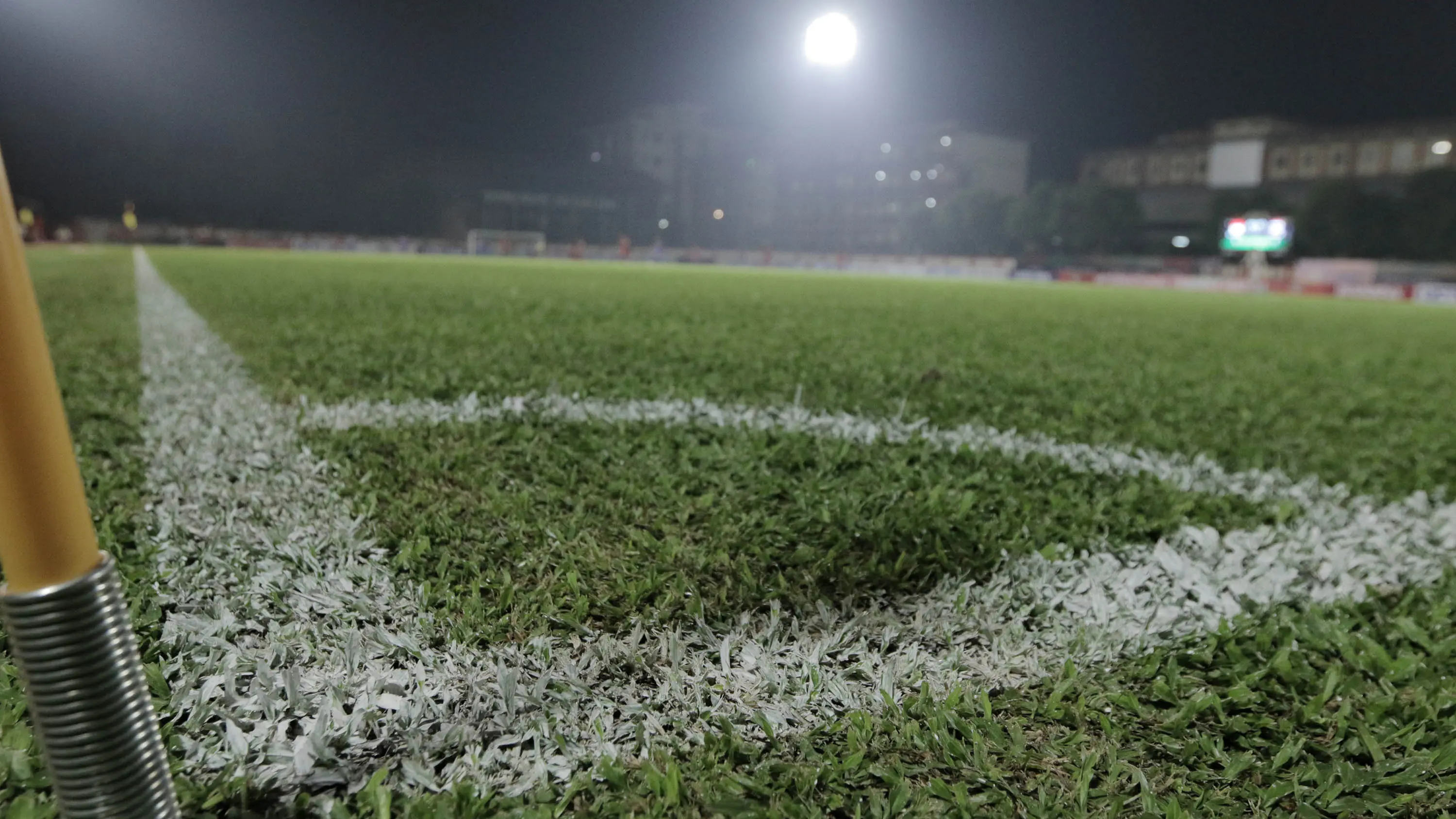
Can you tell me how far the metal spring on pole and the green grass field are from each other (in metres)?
0.23

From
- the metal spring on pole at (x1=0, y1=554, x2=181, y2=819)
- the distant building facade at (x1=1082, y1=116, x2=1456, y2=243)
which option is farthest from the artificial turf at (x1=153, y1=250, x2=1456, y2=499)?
the distant building facade at (x1=1082, y1=116, x2=1456, y2=243)

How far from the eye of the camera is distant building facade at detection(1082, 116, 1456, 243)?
183 feet

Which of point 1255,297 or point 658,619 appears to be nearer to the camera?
point 658,619

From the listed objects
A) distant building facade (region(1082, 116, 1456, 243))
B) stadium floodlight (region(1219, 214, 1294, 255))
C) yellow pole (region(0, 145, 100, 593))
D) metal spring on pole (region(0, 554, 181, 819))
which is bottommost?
metal spring on pole (region(0, 554, 181, 819))

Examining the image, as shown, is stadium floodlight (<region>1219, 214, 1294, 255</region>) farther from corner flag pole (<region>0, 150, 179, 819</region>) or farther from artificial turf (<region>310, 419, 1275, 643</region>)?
corner flag pole (<region>0, 150, 179, 819</region>)

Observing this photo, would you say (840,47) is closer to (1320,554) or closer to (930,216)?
(1320,554)

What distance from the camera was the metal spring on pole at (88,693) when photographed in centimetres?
57

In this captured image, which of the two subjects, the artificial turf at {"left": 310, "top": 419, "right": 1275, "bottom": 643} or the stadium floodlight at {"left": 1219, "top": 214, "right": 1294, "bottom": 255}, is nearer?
the artificial turf at {"left": 310, "top": 419, "right": 1275, "bottom": 643}

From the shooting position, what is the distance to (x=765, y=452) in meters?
2.10

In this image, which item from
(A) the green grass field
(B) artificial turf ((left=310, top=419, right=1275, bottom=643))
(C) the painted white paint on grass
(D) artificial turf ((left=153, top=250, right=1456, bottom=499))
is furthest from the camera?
(D) artificial turf ((left=153, top=250, right=1456, bottom=499))

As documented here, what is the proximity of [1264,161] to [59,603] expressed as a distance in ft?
241

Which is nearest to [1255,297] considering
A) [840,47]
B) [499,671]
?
[840,47]

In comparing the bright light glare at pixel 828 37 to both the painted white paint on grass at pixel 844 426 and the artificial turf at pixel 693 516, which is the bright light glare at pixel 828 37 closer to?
the painted white paint on grass at pixel 844 426

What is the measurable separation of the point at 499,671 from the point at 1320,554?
157cm
